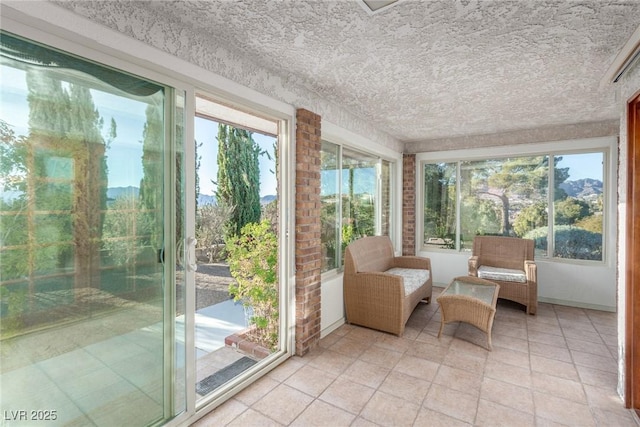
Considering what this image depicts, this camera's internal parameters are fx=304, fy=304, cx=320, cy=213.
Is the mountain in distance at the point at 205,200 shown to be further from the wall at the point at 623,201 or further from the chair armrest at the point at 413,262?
the wall at the point at 623,201

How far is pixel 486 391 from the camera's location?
2.30 m

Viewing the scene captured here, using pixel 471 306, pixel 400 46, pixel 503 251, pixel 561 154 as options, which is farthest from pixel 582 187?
pixel 400 46

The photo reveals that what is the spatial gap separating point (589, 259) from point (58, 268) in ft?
18.8

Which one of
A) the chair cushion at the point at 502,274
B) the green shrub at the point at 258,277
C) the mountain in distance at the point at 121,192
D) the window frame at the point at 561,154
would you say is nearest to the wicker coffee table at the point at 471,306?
the chair cushion at the point at 502,274

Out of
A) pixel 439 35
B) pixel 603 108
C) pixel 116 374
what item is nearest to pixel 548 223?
pixel 603 108

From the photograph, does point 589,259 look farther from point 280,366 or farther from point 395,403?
point 280,366

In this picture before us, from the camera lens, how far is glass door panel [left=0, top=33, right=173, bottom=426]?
53.1 inches

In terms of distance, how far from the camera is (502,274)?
409 centimetres

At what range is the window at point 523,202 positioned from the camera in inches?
167

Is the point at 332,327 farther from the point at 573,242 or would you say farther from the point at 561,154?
the point at 561,154

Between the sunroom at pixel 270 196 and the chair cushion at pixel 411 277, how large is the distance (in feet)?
1.51

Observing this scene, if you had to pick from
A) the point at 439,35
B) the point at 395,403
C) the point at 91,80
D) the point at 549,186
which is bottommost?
the point at 395,403

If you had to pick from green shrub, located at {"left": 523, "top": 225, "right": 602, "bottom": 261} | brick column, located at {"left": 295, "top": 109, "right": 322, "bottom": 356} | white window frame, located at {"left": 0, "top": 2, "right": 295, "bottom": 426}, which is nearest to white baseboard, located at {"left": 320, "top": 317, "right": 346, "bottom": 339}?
brick column, located at {"left": 295, "top": 109, "right": 322, "bottom": 356}

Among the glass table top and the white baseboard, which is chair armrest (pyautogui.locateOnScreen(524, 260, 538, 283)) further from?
the white baseboard
